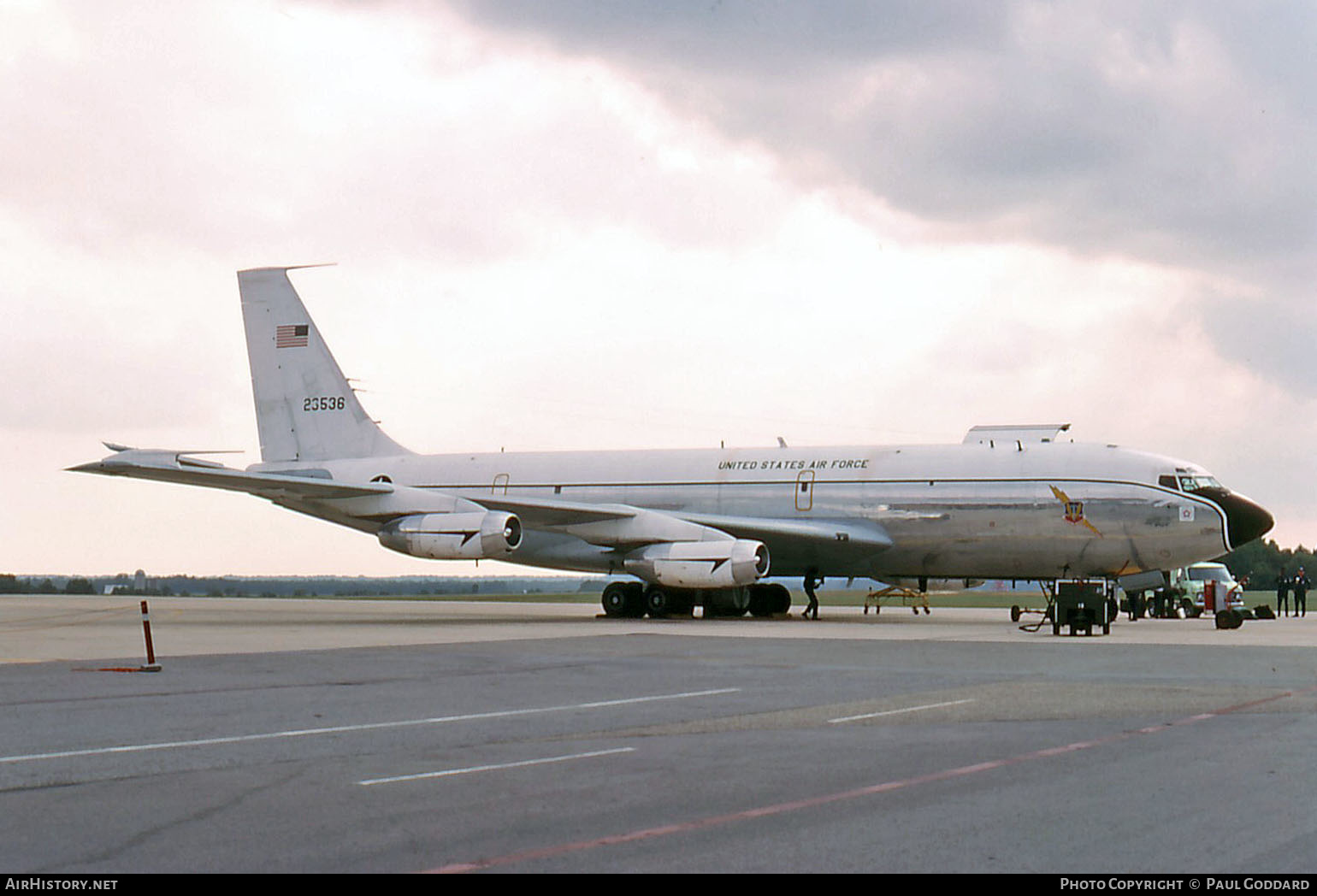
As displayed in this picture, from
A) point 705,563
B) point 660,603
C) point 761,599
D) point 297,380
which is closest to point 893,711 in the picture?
point 705,563

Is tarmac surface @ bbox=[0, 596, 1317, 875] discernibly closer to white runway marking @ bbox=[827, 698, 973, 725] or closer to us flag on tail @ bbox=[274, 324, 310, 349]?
white runway marking @ bbox=[827, 698, 973, 725]

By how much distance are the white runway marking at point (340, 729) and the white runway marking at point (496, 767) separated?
7.43 feet

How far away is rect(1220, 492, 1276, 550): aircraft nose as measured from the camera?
3056 centimetres

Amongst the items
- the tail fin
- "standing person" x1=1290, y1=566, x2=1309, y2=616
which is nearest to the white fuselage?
the tail fin

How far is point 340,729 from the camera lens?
11.4 metres

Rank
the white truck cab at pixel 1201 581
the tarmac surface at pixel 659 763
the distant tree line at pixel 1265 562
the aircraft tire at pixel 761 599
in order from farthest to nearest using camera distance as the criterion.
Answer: the distant tree line at pixel 1265 562 < the white truck cab at pixel 1201 581 < the aircraft tire at pixel 761 599 < the tarmac surface at pixel 659 763

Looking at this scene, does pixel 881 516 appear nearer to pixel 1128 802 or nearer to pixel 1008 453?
pixel 1008 453

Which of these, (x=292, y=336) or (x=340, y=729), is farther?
(x=292, y=336)

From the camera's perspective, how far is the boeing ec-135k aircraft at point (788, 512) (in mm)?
31016

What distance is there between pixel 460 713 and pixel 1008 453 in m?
22.4

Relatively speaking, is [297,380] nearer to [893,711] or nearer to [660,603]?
[660,603]

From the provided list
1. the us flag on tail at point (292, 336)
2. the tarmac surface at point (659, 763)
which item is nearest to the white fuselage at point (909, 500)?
the us flag on tail at point (292, 336)

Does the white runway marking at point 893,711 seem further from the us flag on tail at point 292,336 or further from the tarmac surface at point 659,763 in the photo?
the us flag on tail at point 292,336

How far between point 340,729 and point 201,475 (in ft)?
71.9
